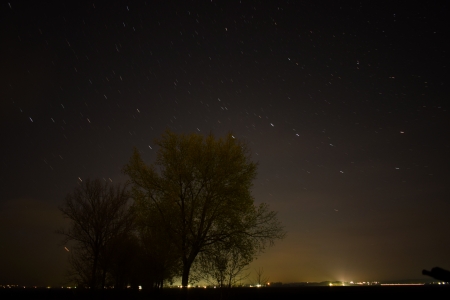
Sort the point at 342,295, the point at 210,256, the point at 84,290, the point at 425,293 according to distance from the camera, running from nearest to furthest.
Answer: the point at 425,293, the point at 342,295, the point at 210,256, the point at 84,290

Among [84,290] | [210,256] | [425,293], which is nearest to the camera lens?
[425,293]

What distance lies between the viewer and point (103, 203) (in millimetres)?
28703

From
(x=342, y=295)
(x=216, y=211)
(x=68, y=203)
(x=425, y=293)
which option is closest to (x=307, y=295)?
(x=342, y=295)

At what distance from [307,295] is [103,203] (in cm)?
1785

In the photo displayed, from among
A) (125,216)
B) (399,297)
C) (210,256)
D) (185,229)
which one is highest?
(125,216)

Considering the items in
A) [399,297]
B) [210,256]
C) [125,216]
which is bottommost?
[399,297]

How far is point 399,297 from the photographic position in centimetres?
1515

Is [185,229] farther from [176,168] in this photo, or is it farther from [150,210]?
[176,168]

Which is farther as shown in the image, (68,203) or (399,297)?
(68,203)

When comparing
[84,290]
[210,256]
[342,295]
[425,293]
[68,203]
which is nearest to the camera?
[425,293]

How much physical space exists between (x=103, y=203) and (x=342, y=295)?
19.5 metres

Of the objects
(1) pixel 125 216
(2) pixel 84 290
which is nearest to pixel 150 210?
(1) pixel 125 216

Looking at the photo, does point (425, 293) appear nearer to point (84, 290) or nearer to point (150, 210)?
point (150, 210)

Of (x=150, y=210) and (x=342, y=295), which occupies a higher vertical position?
(x=150, y=210)
